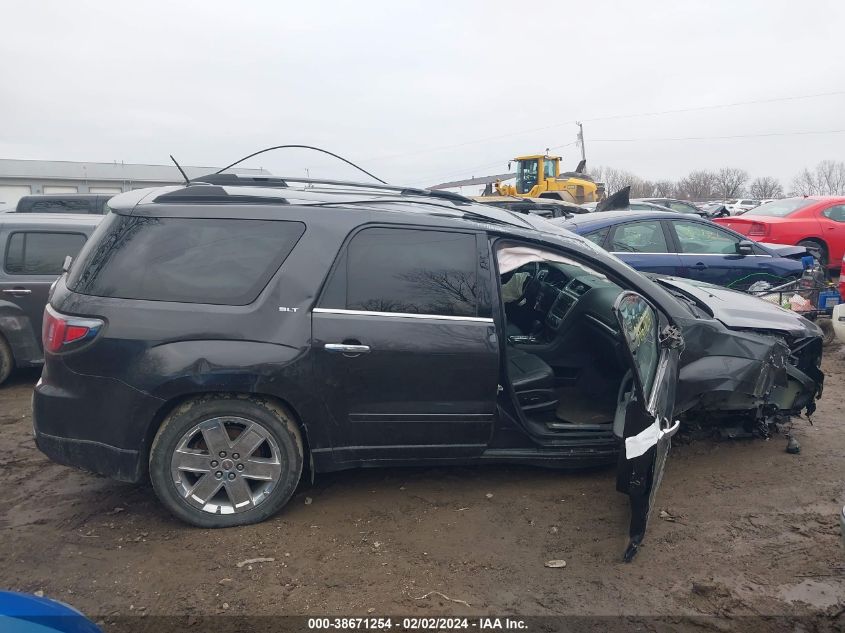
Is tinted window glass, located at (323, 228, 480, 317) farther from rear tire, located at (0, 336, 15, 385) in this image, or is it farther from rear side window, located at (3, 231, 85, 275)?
rear tire, located at (0, 336, 15, 385)

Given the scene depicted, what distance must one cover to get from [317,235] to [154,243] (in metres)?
0.87

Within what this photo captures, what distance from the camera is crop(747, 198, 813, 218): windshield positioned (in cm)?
1107

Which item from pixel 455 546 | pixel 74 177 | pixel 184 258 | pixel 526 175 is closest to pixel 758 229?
pixel 455 546

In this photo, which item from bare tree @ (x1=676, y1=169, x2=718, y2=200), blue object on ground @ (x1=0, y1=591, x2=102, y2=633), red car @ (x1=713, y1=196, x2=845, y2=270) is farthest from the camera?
bare tree @ (x1=676, y1=169, x2=718, y2=200)

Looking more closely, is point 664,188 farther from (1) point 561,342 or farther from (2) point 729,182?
(1) point 561,342

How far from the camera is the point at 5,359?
20.8 feet

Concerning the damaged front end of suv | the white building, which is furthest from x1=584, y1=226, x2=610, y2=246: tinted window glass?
the white building

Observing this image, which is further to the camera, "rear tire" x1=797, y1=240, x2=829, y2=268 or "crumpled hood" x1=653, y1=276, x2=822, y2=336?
"rear tire" x1=797, y1=240, x2=829, y2=268

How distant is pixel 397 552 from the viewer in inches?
134

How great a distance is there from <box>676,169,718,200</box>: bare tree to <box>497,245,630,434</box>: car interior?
6338 cm

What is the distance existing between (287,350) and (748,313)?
122 inches

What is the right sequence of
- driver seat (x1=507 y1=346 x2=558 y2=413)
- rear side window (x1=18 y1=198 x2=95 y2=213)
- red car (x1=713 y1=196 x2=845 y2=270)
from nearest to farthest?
driver seat (x1=507 y1=346 x2=558 y2=413) → red car (x1=713 y1=196 x2=845 y2=270) → rear side window (x1=18 y1=198 x2=95 y2=213)

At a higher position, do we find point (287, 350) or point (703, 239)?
point (703, 239)

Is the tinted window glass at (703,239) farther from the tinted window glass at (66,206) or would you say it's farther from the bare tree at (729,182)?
the bare tree at (729,182)
